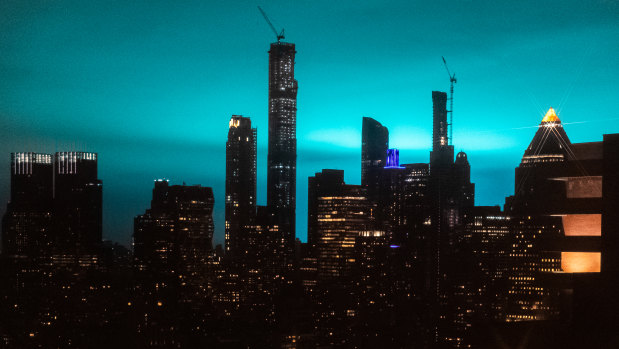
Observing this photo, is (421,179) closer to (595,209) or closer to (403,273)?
(403,273)

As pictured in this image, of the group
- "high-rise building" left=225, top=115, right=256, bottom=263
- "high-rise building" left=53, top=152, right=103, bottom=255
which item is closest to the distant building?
"high-rise building" left=225, top=115, right=256, bottom=263

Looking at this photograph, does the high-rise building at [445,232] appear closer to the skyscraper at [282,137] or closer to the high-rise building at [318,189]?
the high-rise building at [318,189]

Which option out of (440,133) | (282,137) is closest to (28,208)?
(282,137)

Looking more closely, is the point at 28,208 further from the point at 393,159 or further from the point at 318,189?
the point at 393,159

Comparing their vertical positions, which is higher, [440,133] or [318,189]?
[440,133]

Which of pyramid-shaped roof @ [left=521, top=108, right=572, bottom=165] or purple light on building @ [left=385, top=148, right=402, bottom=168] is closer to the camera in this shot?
pyramid-shaped roof @ [left=521, top=108, right=572, bottom=165]

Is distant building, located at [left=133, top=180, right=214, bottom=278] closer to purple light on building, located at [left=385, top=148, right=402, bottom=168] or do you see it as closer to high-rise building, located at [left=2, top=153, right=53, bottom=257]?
high-rise building, located at [left=2, top=153, right=53, bottom=257]
